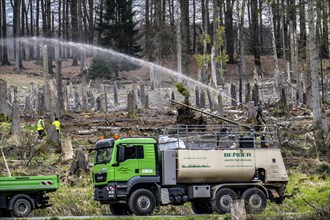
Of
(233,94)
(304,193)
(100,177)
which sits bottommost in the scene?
(304,193)

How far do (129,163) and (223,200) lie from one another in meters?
3.17

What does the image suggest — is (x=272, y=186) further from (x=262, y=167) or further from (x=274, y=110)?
(x=274, y=110)

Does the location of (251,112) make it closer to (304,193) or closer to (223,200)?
(304,193)

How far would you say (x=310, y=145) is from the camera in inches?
1324

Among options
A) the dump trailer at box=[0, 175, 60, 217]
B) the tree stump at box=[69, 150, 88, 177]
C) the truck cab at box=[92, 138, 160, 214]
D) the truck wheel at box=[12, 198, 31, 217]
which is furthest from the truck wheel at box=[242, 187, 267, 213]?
the tree stump at box=[69, 150, 88, 177]

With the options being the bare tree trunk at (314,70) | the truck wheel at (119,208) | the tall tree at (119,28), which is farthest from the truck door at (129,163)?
the tall tree at (119,28)

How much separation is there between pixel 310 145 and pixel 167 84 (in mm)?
31856

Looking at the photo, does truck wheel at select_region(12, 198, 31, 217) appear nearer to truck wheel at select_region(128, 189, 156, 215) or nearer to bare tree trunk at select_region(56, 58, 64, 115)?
truck wheel at select_region(128, 189, 156, 215)

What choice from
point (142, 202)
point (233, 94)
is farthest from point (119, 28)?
point (142, 202)

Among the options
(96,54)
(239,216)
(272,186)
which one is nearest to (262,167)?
(272,186)

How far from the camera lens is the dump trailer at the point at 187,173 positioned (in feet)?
74.2

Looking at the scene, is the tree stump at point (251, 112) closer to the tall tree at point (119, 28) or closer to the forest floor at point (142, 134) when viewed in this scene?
the forest floor at point (142, 134)

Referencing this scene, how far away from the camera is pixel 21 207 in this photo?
857 inches

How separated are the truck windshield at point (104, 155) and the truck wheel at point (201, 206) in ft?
10.6
